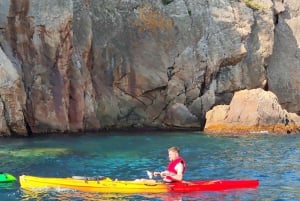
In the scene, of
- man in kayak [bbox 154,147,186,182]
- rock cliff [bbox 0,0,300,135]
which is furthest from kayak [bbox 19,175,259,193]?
rock cliff [bbox 0,0,300,135]

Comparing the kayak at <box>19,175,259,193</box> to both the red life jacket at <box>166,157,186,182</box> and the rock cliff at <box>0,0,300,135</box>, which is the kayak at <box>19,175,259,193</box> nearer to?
the red life jacket at <box>166,157,186,182</box>

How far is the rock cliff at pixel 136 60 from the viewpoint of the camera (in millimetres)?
41062

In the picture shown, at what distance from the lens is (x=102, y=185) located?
70.6 ft

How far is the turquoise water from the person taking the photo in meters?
21.4

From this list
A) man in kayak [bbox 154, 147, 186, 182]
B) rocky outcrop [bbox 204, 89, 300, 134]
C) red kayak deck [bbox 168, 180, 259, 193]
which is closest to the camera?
→ man in kayak [bbox 154, 147, 186, 182]

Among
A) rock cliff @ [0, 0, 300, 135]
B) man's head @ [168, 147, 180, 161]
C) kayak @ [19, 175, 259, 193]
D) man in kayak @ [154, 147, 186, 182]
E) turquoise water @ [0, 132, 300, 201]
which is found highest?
rock cliff @ [0, 0, 300, 135]

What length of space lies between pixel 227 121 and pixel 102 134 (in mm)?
9412

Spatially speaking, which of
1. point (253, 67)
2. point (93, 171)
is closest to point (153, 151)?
point (93, 171)

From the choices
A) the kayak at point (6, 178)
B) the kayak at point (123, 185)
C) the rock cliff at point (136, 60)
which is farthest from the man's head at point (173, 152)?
the rock cliff at point (136, 60)

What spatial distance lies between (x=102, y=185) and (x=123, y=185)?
0.78 metres

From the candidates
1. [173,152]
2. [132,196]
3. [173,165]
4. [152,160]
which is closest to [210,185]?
[173,165]

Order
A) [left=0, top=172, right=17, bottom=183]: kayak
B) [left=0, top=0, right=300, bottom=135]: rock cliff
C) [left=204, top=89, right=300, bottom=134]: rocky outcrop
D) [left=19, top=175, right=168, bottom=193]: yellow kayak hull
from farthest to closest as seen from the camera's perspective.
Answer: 1. [left=204, top=89, right=300, bottom=134]: rocky outcrop
2. [left=0, top=0, right=300, bottom=135]: rock cliff
3. [left=0, top=172, right=17, bottom=183]: kayak
4. [left=19, top=175, right=168, bottom=193]: yellow kayak hull

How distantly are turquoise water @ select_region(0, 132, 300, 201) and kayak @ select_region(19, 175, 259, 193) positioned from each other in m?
0.32

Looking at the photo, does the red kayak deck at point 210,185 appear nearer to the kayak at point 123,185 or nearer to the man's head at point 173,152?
the kayak at point 123,185
